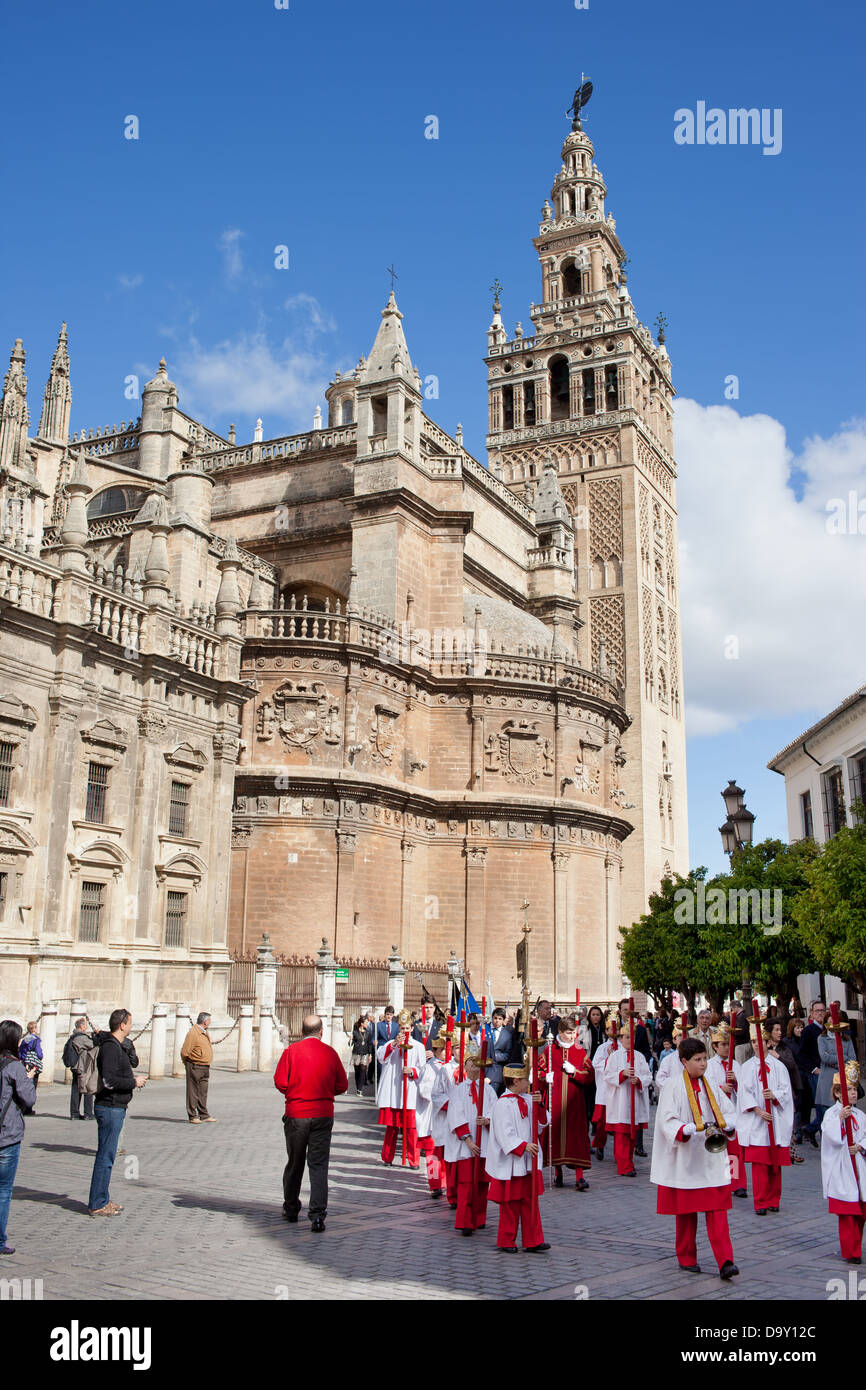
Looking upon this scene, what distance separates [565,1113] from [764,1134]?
2215 millimetres

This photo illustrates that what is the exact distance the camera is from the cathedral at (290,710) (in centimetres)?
2128

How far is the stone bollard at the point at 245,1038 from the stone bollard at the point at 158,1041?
2529mm

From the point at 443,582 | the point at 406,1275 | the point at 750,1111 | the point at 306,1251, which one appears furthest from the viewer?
the point at 443,582

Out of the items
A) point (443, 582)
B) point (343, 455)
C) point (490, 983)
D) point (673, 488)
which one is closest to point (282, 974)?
point (490, 983)

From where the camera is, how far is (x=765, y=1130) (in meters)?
10.7

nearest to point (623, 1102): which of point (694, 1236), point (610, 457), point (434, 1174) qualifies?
point (434, 1174)

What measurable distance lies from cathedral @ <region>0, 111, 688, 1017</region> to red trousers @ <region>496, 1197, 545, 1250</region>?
43.1 feet

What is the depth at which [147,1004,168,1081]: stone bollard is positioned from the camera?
66.7ft

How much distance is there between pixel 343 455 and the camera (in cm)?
3822

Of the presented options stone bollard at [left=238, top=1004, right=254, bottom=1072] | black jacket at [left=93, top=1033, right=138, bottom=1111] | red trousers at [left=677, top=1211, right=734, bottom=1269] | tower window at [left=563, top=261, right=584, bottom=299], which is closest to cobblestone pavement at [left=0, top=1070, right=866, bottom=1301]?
red trousers at [left=677, top=1211, right=734, bottom=1269]

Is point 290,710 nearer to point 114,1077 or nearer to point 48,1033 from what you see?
point 48,1033

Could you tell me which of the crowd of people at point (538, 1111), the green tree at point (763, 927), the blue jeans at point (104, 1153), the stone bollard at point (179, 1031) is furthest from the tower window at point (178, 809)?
the blue jeans at point (104, 1153)
